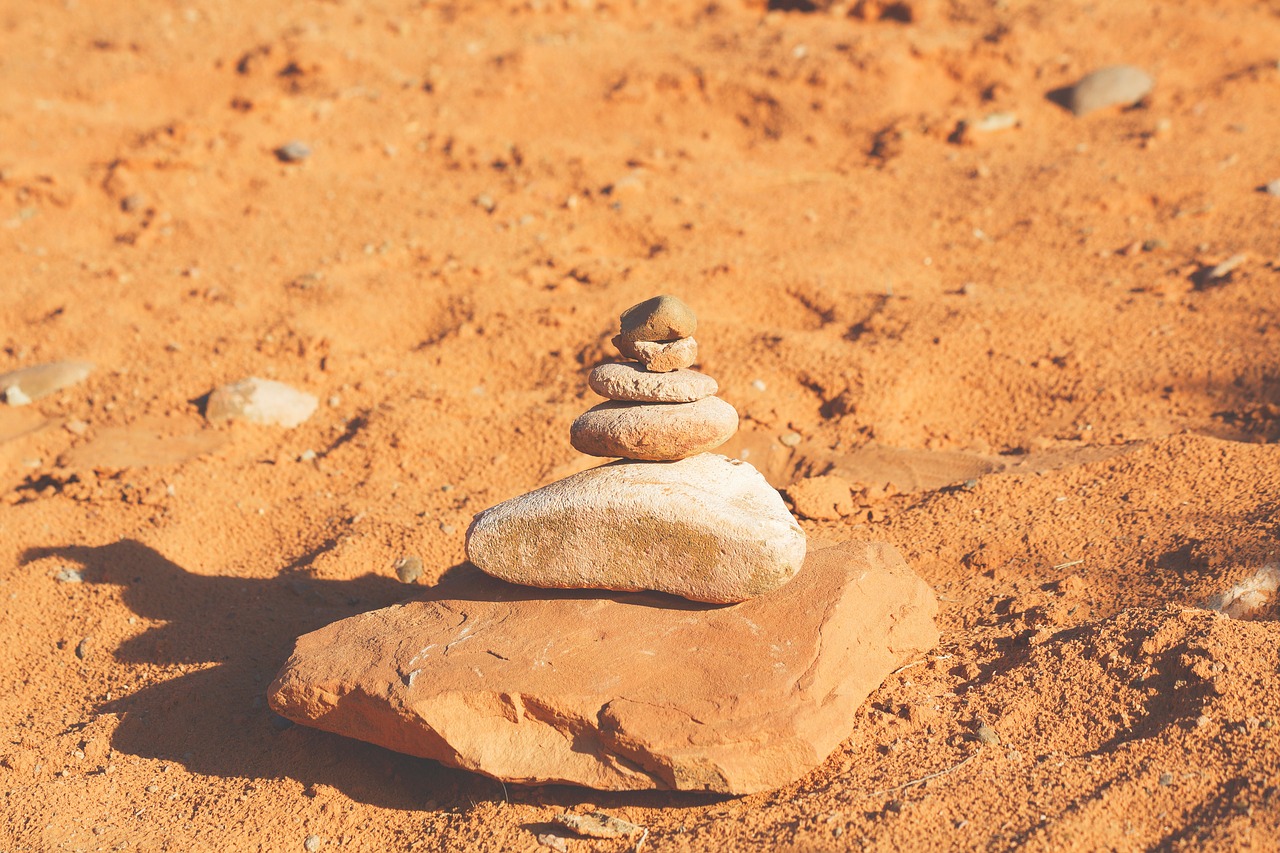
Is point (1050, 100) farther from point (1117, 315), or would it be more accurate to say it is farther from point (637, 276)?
point (637, 276)

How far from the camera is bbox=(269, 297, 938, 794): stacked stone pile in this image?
11.4 ft

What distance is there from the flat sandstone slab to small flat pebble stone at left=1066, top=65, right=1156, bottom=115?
6353 millimetres

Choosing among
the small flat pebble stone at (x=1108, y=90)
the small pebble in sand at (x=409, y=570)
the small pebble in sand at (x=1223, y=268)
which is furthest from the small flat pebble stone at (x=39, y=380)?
the small flat pebble stone at (x=1108, y=90)

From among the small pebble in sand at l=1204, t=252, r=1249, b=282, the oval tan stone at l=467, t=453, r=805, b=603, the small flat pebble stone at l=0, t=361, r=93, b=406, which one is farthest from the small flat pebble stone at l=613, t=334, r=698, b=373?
the small flat pebble stone at l=0, t=361, r=93, b=406

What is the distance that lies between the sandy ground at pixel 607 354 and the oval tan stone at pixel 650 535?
71 cm

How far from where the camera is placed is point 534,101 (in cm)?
948

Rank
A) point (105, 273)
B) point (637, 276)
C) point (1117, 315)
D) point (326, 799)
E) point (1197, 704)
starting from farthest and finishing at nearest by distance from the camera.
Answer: point (105, 273)
point (637, 276)
point (1117, 315)
point (326, 799)
point (1197, 704)

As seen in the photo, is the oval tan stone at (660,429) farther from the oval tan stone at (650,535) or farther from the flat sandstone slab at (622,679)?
the flat sandstone slab at (622,679)

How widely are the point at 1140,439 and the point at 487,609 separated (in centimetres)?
333

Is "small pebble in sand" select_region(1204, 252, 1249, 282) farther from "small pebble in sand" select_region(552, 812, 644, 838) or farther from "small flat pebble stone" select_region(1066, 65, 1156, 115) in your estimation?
"small pebble in sand" select_region(552, 812, 644, 838)

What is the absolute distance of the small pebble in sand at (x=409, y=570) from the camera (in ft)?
16.5

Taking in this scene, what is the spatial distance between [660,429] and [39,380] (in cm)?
477

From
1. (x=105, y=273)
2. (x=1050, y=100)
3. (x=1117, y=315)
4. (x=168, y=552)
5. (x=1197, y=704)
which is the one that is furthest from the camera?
(x=1050, y=100)

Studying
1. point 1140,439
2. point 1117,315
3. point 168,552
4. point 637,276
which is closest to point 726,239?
point 637,276
